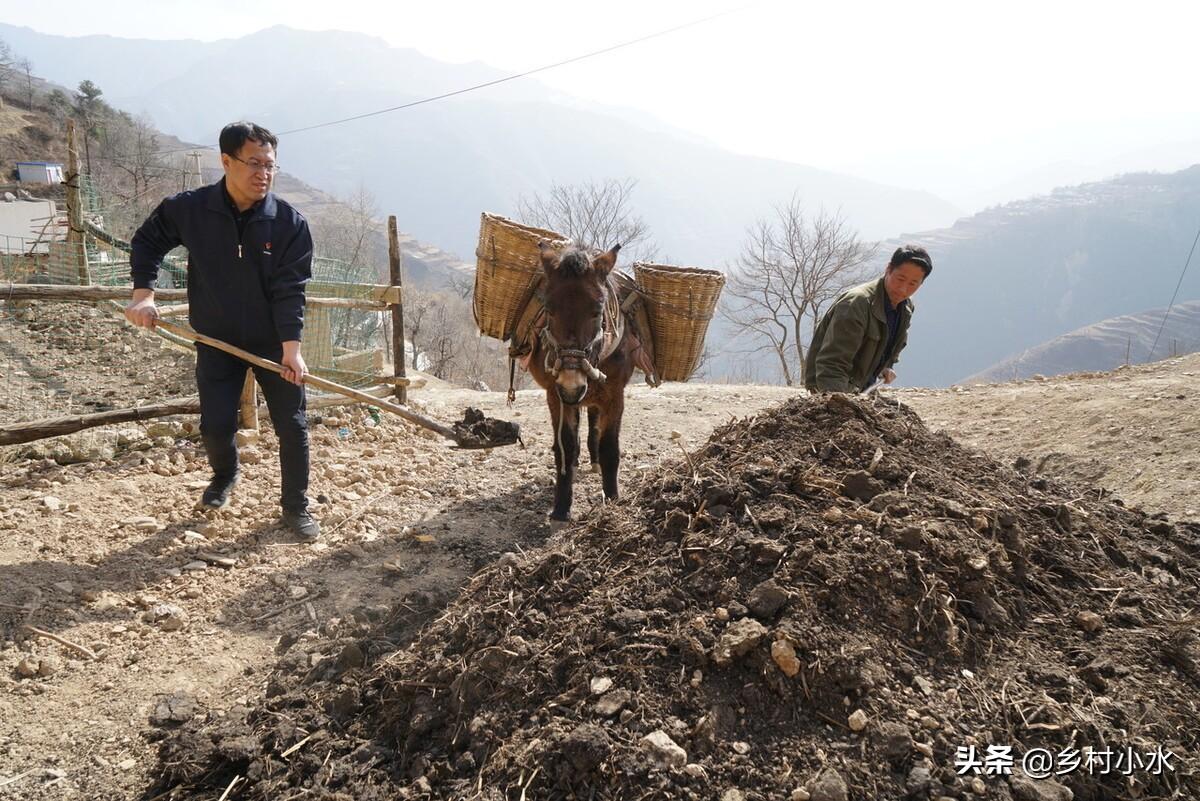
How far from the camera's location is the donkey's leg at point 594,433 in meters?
4.84

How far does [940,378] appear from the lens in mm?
107500

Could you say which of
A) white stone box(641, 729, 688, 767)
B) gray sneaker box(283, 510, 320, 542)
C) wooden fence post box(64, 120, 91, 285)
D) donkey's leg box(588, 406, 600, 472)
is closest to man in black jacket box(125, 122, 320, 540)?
gray sneaker box(283, 510, 320, 542)

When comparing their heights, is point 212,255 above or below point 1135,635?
above

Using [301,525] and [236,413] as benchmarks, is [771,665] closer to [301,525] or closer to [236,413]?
[301,525]

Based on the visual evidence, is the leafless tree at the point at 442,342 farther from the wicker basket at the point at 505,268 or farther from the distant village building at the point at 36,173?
the wicker basket at the point at 505,268

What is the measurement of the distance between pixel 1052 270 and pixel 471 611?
432 feet

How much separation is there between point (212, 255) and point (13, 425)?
5.86ft

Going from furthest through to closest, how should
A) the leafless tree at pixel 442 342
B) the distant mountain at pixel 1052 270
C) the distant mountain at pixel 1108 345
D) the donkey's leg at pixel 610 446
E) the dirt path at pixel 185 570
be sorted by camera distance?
the distant mountain at pixel 1052 270
the distant mountain at pixel 1108 345
the leafless tree at pixel 442 342
the donkey's leg at pixel 610 446
the dirt path at pixel 185 570

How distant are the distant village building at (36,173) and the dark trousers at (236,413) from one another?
3892cm

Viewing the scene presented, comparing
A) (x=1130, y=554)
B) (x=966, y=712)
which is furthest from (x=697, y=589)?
(x=1130, y=554)

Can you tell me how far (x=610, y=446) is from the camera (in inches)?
185

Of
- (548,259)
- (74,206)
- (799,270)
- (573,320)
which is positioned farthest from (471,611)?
(799,270)

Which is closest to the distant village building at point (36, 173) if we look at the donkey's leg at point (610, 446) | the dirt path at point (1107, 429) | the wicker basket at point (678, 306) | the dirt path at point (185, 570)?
the dirt path at point (185, 570)

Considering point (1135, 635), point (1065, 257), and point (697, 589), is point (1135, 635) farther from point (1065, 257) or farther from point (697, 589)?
point (1065, 257)
